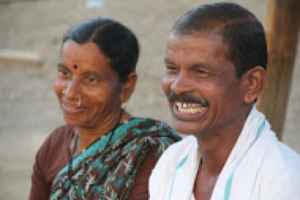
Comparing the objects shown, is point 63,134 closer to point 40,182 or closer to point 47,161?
point 47,161

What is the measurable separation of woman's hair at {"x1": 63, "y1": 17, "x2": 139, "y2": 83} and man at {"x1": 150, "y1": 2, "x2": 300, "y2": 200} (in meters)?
0.76

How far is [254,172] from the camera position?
1952mm

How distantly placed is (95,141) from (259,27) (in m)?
1.32

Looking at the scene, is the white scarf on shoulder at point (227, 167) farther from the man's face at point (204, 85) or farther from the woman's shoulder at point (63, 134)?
the woman's shoulder at point (63, 134)

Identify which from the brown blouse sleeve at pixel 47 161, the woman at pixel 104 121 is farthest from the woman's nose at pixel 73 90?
the brown blouse sleeve at pixel 47 161

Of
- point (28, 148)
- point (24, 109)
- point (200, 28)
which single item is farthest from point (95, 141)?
point (24, 109)

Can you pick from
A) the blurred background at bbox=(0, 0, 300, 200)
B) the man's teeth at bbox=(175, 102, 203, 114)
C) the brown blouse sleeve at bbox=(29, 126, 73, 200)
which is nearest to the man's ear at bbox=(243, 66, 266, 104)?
the man's teeth at bbox=(175, 102, 203, 114)

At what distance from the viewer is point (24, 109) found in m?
8.15

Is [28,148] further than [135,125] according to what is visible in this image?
Yes

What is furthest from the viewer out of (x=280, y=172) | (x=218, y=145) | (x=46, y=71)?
(x=46, y=71)

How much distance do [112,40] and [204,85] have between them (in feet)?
3.27

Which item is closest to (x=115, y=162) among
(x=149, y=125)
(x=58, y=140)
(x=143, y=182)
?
(x=143, y=182)

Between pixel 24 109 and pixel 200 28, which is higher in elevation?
pixel 200 28

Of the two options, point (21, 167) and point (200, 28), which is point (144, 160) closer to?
point (200, 28)
